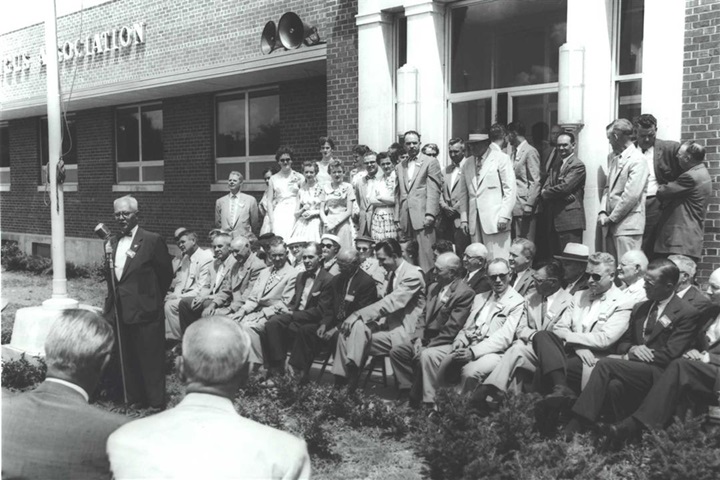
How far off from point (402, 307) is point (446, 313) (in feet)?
1.84

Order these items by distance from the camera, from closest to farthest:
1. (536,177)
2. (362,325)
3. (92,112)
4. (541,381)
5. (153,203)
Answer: (541,381) < (362,325) < (536,177) < (153,203) < (92,112)

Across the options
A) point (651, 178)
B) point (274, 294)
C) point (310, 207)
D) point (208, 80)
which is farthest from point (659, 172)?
point (208, 80)

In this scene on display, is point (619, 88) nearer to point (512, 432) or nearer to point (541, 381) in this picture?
point (541, 381)

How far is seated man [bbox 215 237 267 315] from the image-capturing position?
9297mm

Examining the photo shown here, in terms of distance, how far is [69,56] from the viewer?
1927cm

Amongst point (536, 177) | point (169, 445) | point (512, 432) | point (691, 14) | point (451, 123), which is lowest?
point (512, 432)

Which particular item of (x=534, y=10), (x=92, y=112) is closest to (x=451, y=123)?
(x=534, y=10)

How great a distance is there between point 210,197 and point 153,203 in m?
1.94

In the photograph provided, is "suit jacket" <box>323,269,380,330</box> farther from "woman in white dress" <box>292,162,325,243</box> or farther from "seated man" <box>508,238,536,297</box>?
"woman in white dress" <box>292,162,325,243</box>

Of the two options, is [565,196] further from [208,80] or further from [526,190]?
[208,80]

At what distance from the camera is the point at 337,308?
791cm

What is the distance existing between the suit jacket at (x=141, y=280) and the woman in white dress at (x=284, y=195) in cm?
358

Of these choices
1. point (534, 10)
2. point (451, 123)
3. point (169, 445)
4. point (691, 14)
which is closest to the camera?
point (169, 445)

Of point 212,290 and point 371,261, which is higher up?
point 371,261
